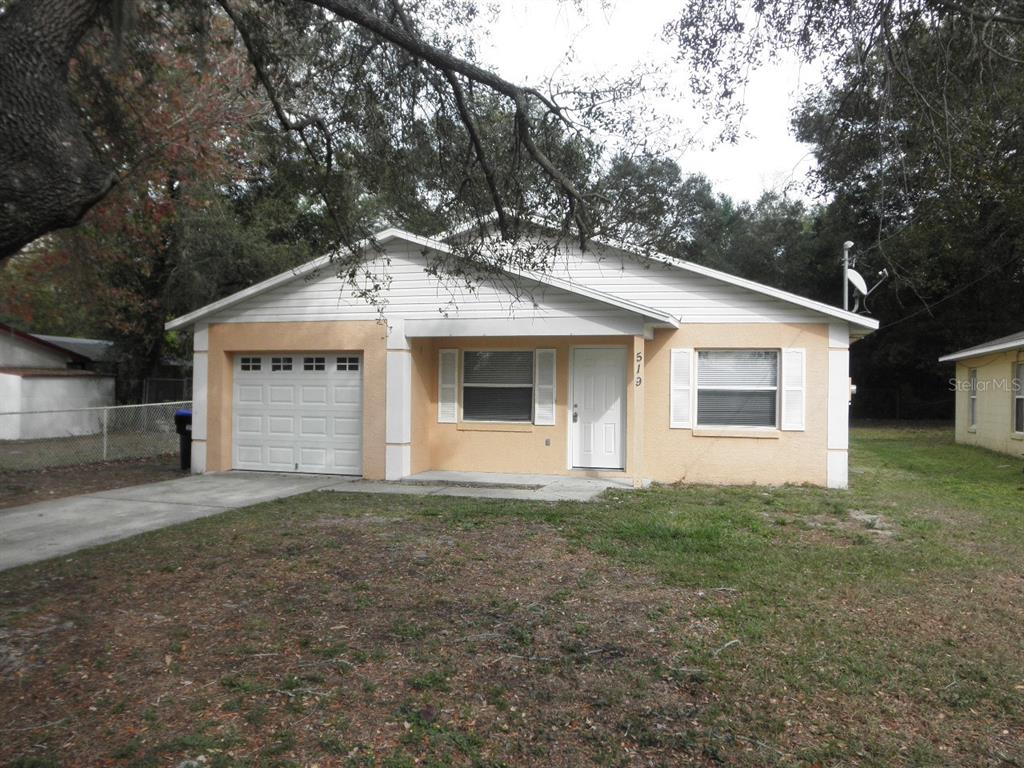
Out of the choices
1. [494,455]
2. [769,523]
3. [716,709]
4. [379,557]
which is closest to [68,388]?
[494,455]

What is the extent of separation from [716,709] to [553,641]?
125 cm

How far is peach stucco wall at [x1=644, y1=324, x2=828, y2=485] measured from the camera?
11992 mm

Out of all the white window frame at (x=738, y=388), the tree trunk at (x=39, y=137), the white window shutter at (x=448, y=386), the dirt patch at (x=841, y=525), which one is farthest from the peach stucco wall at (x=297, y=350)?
the tree trunk at (x=39, y=137)

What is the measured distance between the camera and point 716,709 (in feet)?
13.4

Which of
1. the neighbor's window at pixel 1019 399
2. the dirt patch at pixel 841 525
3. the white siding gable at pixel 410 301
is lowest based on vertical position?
the dirt patch at pixel 841 525

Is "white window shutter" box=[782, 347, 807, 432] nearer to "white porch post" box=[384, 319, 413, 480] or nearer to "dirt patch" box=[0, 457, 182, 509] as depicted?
"white porch post" box=[384, 319, 413, 480]

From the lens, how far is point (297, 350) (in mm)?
13383

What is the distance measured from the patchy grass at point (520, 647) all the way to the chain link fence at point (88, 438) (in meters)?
8.93

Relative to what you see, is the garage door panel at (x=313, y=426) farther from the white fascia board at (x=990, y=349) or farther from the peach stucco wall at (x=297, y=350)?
the white fascia board at (x=990, y=349)

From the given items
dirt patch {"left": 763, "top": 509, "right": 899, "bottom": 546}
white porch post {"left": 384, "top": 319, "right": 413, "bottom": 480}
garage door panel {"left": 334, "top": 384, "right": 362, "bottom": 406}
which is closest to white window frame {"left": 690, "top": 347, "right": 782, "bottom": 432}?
dirt patch {"left": 763, "top": 509, "right": 899, "bottom": 546}

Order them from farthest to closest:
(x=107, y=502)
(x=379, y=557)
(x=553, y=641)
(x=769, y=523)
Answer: (x=107, y=502)
(x=769, y=523)
(x=379, y=557)
(x=553, y=641)

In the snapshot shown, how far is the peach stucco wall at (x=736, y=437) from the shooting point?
39.3 ft

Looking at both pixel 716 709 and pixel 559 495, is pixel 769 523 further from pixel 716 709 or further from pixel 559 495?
pixel 716 709

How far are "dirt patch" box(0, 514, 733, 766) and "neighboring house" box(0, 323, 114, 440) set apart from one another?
16.8m
